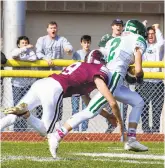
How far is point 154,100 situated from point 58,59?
1.60m

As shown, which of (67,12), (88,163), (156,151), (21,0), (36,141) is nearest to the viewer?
(88,163)

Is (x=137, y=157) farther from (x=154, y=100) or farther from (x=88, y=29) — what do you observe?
(x=88, y=29)

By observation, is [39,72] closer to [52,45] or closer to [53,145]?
[52,45]

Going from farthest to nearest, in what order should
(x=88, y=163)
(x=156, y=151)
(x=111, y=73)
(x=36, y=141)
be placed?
(x=36, y=141), (x=156, y=151), (x=111, y=73), (x=88, y=163)

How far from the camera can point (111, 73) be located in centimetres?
917

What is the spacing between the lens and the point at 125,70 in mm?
9328

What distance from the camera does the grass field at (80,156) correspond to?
8.16 meters

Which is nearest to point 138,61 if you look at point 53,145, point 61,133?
point 61,133

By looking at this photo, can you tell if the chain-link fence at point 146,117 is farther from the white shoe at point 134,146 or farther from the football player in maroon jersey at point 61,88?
the football player in maroon jersey at point 61,88

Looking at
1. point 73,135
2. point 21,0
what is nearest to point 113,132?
point 73,135

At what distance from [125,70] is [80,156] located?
3.61ft

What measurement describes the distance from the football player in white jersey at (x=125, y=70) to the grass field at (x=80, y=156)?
0.38 meters

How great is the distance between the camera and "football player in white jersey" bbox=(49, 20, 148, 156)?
9.02 m

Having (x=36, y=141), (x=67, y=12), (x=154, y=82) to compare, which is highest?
(x=67, y=12)
